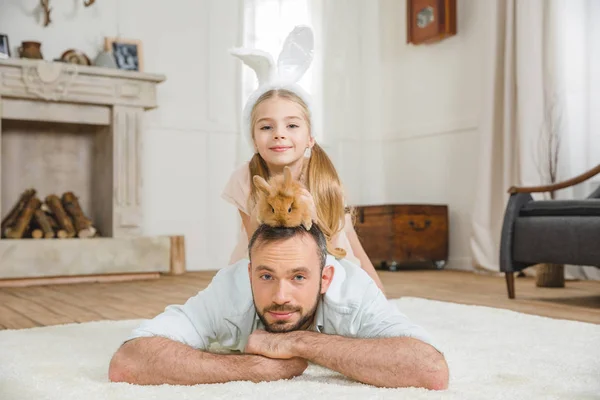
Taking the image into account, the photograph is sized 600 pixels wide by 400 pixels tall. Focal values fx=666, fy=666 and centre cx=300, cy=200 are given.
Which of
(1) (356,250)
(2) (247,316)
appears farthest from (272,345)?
(1) (356,250)

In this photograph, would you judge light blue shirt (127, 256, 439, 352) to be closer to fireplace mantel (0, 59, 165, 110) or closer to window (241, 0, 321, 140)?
fireplace mantel (0, 59, 165, 110)

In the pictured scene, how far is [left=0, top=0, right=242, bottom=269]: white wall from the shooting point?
201 inches

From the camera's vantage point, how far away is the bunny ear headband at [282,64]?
2.03 metres

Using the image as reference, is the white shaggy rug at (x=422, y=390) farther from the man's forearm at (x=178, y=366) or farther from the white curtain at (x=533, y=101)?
the white curtain at (x=533, y=101)

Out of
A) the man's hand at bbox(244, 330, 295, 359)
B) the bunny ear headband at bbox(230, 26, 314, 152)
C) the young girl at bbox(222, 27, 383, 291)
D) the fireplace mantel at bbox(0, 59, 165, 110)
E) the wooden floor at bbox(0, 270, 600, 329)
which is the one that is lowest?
the wooden floor at bbox(0, 270, 600, 329)

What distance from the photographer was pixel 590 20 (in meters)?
4.30

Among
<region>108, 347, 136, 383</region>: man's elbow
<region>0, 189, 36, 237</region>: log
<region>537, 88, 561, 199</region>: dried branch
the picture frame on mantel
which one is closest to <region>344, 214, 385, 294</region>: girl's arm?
<region>108, 347, 136, 383</region>: man's elbow

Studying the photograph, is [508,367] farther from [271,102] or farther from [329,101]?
[329,101]

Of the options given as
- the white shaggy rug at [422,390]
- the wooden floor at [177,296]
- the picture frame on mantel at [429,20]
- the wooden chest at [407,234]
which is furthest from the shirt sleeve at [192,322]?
the picture frame on mantel at [429,20]

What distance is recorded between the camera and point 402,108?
5.93 meters

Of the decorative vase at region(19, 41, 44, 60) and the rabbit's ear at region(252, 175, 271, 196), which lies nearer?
the rabbit's ear at region(252, 175, 271, 196)

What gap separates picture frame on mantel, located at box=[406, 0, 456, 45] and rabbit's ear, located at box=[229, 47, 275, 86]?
3.56 m

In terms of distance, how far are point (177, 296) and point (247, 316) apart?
6.73 feet

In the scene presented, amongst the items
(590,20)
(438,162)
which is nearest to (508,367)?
(590,20)
